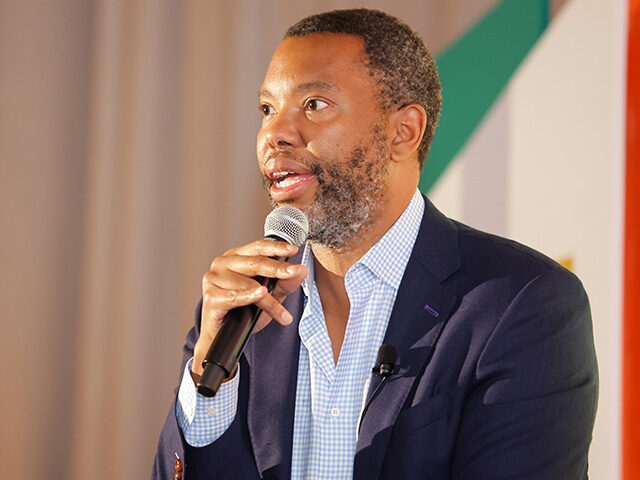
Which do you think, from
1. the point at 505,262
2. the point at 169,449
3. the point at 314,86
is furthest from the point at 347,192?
the point at 169,449

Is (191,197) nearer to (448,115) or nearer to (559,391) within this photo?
(448,115)

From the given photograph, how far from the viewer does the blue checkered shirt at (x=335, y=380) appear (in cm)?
164

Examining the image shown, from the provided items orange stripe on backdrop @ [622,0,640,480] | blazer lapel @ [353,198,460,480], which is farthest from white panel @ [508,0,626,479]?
blazer lapel @ [353,198,460,480]

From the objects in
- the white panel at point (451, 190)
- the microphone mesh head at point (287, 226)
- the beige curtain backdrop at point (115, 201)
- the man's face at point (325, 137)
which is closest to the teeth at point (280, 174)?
the man's face at point (325, 137)

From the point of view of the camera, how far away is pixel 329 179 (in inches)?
66.3

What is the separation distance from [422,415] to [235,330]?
0.51 meters

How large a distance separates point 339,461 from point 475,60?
70.6 inches

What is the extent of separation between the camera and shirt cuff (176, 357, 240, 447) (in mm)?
1634

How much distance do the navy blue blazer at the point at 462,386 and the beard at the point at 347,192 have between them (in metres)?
0.16

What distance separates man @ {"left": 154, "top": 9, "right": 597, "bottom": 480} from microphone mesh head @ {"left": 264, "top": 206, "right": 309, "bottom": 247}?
0.27 ft

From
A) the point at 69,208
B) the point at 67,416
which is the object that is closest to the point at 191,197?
the point at 69,208

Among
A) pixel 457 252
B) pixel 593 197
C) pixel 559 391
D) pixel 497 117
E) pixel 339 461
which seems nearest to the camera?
pixel 559 391

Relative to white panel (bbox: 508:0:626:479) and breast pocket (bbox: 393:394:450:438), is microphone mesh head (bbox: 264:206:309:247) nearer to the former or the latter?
breast pocket (bbox: 393:394:450:438)

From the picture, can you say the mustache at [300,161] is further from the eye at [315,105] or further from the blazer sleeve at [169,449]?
the blazer sleeve at [169,449]
